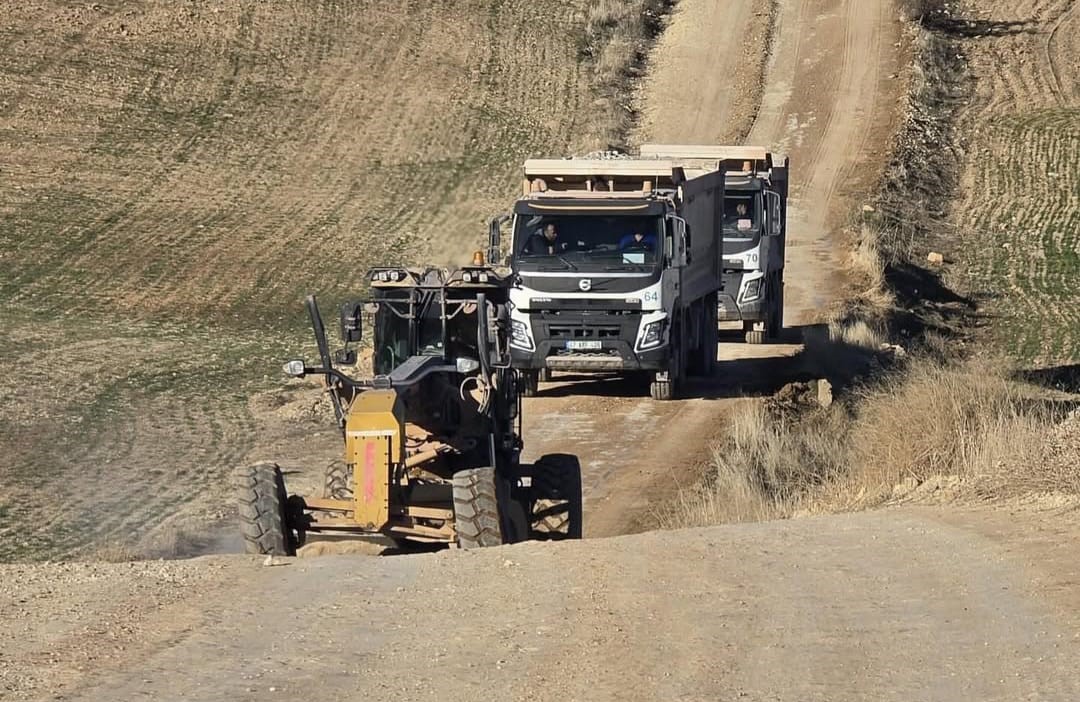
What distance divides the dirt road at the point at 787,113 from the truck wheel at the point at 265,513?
34.9 ft

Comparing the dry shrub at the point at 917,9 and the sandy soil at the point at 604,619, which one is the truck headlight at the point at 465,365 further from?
the dry shrub at the point at 917,9

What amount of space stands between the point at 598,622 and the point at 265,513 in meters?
3.88

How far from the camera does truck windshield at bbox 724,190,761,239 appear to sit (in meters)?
28.4

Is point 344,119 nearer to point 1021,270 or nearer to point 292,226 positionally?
point 292,226

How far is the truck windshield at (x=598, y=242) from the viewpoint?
892 inches

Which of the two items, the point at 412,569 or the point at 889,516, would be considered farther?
the point at 889,516

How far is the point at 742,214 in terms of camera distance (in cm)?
2847

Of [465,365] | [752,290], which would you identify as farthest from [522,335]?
[465,365]

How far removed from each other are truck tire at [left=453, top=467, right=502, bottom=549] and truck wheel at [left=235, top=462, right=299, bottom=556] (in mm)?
1317

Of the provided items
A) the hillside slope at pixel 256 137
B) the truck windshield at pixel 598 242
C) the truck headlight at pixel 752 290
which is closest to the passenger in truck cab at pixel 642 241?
the truck windshield at pixel 598 242

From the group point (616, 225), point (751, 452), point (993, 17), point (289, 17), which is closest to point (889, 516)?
point (751, 452)

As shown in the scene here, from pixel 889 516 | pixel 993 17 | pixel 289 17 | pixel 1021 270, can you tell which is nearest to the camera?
pixel 889 516

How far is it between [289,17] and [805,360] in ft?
88.7

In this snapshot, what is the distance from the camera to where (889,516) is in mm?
13891
